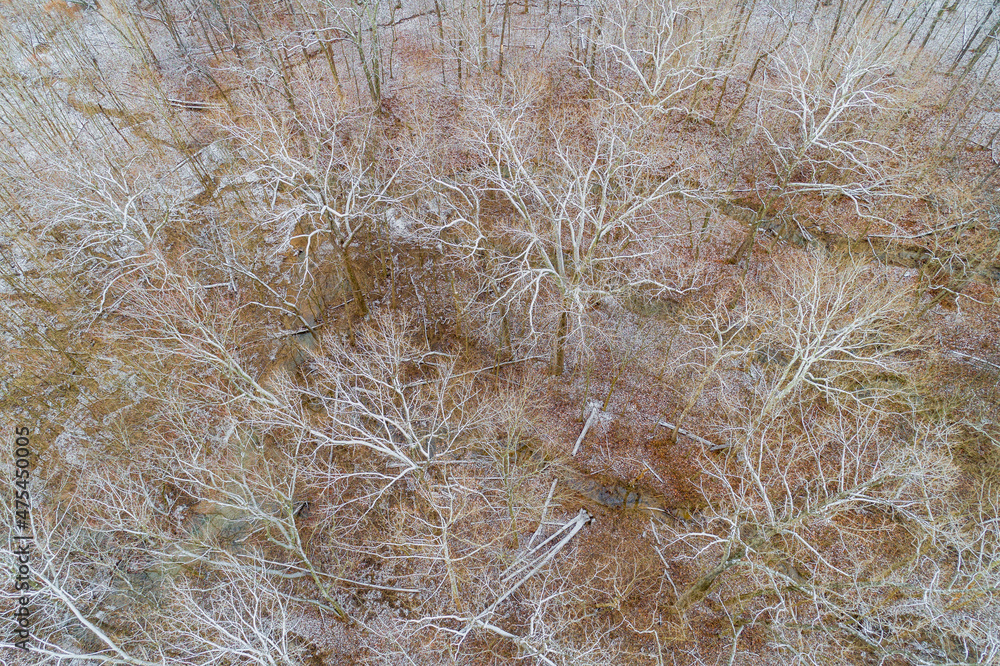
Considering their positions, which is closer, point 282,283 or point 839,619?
point 839,619

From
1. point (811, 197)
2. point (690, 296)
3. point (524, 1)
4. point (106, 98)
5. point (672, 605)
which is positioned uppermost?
point (524, 1)

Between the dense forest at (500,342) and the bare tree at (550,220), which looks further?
the bare tree at (550,220)

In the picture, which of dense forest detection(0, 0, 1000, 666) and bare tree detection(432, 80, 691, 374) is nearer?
dense forest detection(0, 0, 1000, 666)

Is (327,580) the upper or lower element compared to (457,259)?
lower

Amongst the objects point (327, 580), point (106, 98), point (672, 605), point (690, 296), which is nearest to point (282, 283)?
point (327, 580)

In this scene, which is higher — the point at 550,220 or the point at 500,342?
the point at 550,220

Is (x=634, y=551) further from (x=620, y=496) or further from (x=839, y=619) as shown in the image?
(x=839, y=619)

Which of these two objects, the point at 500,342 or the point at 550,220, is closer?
the point at 500,342

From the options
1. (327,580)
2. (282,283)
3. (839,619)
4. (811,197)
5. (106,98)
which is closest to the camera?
(839,619)
